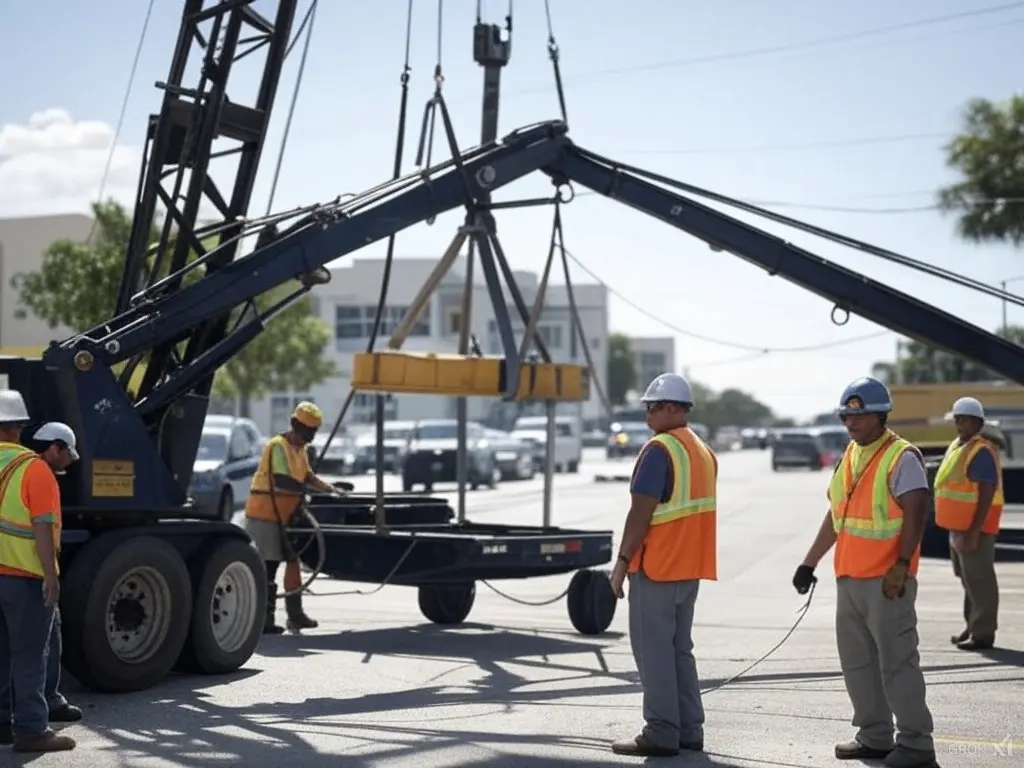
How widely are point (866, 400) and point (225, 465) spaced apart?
21.0 metres

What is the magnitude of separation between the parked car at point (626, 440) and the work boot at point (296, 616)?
56488mm

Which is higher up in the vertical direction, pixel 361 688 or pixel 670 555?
pixel 670 555

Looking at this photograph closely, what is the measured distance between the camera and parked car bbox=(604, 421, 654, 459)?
73.0 m

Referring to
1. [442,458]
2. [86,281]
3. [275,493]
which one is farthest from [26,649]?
[86,281]

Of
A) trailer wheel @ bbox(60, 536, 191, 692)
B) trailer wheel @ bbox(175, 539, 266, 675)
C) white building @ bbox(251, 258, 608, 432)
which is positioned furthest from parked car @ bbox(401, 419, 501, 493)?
white building @ bbox(251, 258, 608, 432)

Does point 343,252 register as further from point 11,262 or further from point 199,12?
point 11,262

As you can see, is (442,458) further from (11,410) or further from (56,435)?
(11,410)

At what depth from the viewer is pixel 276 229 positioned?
13812 millimetres

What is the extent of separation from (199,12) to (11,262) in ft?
168

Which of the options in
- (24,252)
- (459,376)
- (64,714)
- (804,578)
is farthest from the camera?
(24,252)

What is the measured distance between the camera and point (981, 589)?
13.0 m

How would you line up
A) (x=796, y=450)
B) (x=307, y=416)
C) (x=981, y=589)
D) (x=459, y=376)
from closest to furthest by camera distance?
(x=981, y=589) < (x=459, y=376) < (x=307, y=416) < (x=796, y=450)

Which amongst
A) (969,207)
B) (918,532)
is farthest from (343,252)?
(969,207)

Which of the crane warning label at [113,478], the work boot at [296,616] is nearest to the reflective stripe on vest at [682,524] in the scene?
the crane warning label at [113,478]
